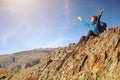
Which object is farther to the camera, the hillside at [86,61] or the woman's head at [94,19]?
the woman's head at [94,19]

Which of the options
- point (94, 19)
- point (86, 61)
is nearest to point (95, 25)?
point (94, 19)

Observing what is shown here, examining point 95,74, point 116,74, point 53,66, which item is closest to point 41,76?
point 53,66

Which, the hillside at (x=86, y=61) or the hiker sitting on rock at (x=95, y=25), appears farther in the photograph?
the hiker sitting on rock at (x=95, y=25)

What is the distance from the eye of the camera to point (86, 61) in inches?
894

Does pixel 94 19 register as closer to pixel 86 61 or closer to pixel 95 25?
pixel 95 25

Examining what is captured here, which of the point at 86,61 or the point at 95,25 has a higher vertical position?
the point at 95,25

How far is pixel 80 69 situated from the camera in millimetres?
22484

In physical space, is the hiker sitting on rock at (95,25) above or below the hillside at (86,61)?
above

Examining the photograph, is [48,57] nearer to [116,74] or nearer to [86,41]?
[86,41]

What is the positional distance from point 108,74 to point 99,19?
Answer: 8289 mm

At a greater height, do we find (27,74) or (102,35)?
(102,35)

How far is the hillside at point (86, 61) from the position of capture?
19641 mm

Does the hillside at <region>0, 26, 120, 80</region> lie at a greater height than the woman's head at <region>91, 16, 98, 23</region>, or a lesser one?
lesser

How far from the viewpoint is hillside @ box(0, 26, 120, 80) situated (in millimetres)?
19641
